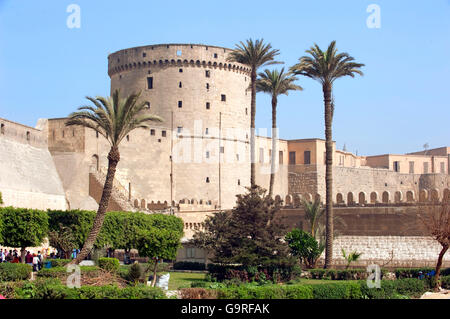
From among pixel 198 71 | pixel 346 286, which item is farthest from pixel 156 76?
pixel 346 286

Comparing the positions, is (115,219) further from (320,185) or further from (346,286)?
(320,185)

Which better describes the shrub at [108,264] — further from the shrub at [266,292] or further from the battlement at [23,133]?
the battlement at [23,133]

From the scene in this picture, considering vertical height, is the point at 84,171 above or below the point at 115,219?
above

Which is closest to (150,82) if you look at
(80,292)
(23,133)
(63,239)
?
(23,133)

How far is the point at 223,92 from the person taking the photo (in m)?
51.5

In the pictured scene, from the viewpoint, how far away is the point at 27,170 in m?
36.1

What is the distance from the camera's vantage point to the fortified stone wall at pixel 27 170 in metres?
34.2

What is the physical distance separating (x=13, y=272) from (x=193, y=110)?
30.8 meters

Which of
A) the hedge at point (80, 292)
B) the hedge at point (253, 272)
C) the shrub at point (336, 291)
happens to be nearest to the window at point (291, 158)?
the hedge at point (253, 272)

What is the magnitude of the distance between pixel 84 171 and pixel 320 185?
22998mm

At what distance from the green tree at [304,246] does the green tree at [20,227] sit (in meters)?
9.94
